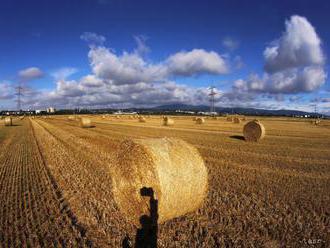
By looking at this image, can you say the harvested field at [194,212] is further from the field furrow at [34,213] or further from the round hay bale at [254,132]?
the round hay bale at [254,132]

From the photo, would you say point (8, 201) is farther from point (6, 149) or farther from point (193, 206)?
point (6, 149)

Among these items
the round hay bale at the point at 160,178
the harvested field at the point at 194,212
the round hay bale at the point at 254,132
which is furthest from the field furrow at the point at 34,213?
the round hay bale at the point at 254,132

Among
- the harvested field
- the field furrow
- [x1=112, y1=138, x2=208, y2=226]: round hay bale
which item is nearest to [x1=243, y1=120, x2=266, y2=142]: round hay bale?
the harvested field

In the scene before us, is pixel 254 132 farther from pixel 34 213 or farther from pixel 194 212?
pixel 34 213

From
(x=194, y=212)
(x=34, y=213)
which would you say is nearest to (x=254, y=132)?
(x=194, y=212)

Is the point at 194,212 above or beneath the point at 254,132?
beneath

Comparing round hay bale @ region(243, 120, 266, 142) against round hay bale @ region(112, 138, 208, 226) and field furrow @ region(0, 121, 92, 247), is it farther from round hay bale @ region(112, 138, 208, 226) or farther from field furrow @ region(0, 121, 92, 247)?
round hay bale @ region(112, 138, 208, 226)

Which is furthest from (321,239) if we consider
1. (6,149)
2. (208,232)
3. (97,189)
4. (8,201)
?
(6,149)

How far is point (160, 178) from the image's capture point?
7.60 meters

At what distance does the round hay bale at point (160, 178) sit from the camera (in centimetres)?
768

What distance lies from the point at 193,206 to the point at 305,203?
3146 mm

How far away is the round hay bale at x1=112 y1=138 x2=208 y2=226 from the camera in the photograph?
7.68 meters

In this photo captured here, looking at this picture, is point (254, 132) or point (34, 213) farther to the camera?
point (254, 132)

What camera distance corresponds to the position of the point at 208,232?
705cm
